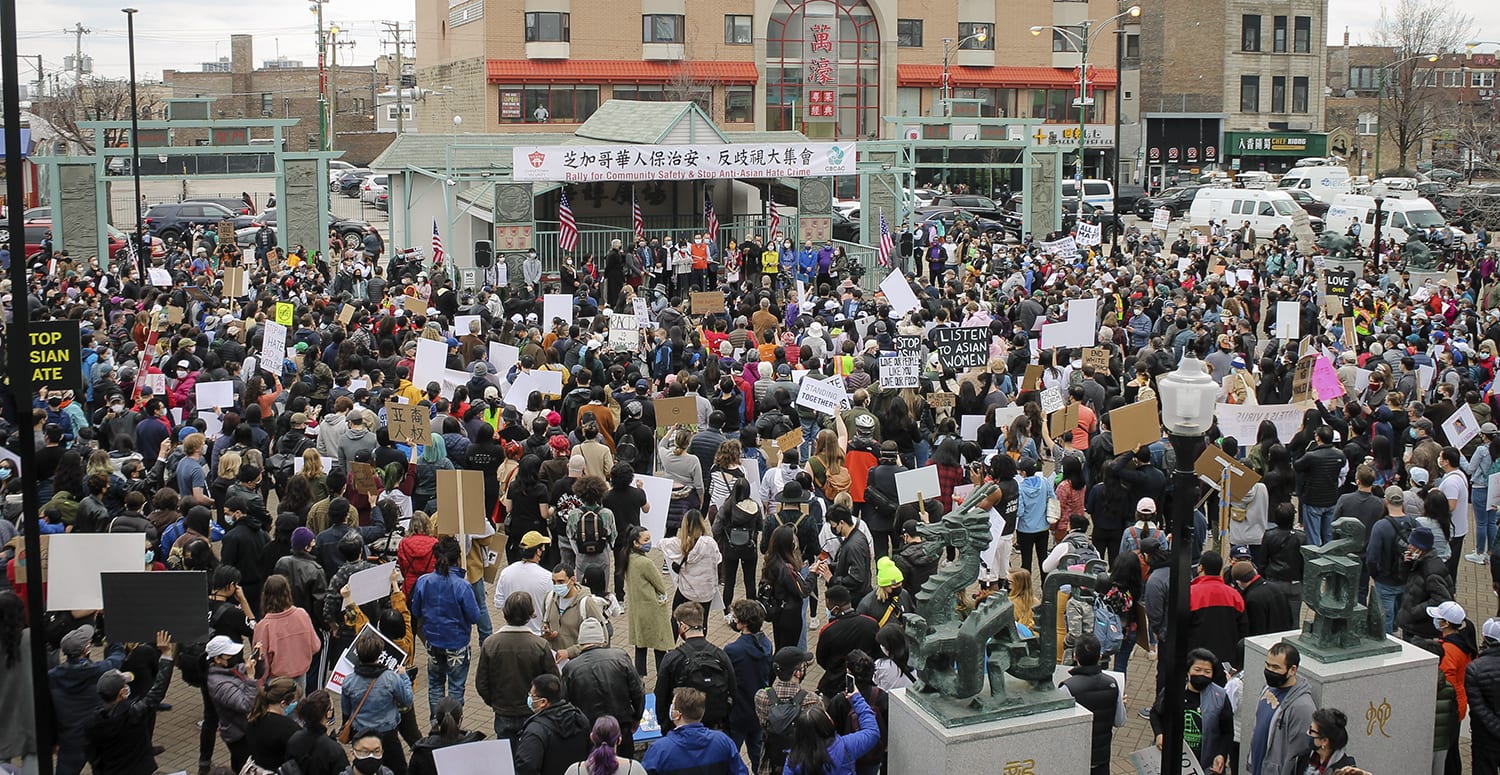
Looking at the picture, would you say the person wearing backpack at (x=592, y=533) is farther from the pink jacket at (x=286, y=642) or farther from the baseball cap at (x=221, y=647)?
the baseball cap at (x=221, y=647)

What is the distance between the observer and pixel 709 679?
8383 mm

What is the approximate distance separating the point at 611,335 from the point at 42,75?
74.8 m

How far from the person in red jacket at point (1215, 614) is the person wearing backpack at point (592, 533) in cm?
456

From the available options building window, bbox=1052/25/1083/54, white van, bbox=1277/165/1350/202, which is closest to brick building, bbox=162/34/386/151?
building window, bbox=1052/25/1083/54

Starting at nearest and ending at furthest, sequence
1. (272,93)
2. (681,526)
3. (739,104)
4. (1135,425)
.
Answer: (681,526)
(1135,425)
(739,104)
(272,93)

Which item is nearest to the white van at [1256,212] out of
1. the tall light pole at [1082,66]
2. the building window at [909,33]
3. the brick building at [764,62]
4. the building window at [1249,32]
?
the tall light pole at [1082,66]

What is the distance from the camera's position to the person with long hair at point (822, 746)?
739 cm

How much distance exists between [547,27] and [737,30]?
29.2 ft

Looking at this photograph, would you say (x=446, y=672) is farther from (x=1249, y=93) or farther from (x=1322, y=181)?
(x=1249, y=93)

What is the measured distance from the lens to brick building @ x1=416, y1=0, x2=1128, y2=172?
61.5m

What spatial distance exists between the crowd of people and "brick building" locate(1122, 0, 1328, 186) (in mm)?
54255

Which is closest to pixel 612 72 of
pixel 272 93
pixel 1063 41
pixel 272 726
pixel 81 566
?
pixel 1063 41

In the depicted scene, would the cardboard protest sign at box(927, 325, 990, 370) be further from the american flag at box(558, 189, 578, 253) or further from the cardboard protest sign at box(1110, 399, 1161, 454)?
the american flag at box(558, 189, 578, 253)

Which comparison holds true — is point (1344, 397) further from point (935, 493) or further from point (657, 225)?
point (657, 225)
